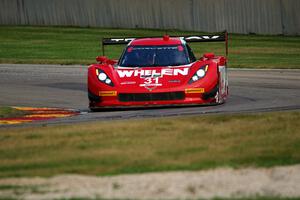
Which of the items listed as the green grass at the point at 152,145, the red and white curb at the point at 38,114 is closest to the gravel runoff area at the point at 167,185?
the green grass at the point at 152,145

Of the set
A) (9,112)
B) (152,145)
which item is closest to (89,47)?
(9,112)

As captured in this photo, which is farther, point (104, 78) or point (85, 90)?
point (85, 90)

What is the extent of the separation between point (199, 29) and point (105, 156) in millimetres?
28247

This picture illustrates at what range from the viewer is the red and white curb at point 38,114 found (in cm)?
1572

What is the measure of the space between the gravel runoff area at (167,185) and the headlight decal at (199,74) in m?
6.54

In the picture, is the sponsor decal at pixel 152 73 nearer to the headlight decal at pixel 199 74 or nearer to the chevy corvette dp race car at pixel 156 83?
the chevy corvette dp race car at pixel 156 83

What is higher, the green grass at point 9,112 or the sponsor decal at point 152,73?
the sponsor decal at point 152,73

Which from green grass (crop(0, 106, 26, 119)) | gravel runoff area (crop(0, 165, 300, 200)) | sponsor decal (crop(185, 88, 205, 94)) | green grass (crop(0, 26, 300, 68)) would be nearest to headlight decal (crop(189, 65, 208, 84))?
sponsor decal (crop(185, 88, 205, 94))

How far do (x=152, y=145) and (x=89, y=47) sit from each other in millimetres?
23564

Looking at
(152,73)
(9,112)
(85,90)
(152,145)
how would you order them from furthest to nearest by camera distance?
(85,90) < (9,112) < (152,73) < (152,145)

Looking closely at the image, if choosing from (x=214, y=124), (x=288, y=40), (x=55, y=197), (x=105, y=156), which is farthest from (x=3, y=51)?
(x=55, y=197)

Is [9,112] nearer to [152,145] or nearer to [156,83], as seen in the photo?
[156,83]

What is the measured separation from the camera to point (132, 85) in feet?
53.9

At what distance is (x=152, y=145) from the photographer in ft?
38.4
